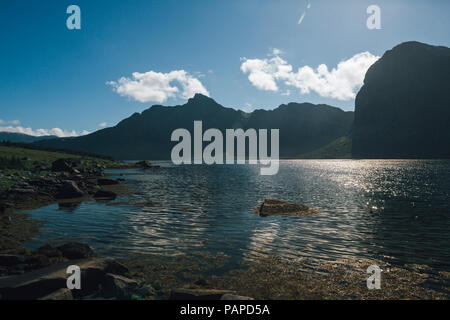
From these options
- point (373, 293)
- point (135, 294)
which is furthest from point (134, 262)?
point (373, 293)

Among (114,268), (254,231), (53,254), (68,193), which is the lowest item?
(254,231)

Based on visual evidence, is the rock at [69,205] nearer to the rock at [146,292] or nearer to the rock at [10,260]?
the rock at [10,260]

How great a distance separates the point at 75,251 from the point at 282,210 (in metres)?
19.3

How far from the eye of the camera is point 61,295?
9.18m

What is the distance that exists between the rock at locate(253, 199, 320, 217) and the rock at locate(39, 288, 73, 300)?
18895 mm

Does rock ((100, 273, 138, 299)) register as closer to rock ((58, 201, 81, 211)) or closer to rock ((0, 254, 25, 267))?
rock ((0, 254, 25, 267))

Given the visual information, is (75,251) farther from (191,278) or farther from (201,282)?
(201,282)

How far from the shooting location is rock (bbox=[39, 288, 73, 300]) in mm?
8958

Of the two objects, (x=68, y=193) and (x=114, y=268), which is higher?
(x=68, y=193)

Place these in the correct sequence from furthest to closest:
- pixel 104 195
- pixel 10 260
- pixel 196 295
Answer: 1. pixel 104 195
2. pixel 10 260
3. pixel 196 295

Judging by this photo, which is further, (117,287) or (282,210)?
(282,210)

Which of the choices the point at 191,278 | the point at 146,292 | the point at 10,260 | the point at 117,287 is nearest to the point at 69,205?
the point at 10,260

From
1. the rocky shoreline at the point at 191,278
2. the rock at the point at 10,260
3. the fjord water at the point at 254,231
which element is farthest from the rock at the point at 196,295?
the rock at the point at 10,260

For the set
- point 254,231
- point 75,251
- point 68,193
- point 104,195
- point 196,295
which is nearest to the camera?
point 196,295
